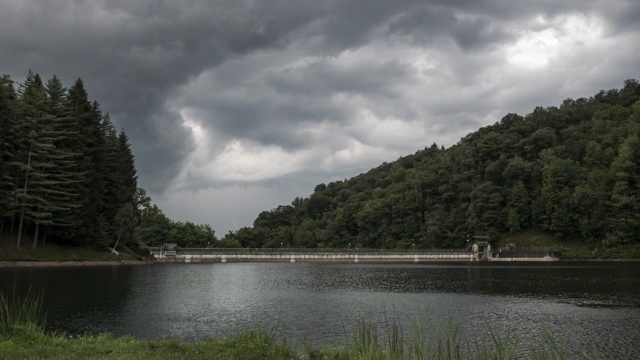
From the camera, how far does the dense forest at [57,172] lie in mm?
78000

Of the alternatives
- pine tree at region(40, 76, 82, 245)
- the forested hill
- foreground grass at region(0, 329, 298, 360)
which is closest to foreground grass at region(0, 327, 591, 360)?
foreground grass at region(0, 329, 298, 360)

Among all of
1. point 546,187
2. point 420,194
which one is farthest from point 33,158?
point 420,194

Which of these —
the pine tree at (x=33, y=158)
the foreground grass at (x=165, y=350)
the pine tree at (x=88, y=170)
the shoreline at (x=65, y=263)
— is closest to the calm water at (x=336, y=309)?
the foreground grass at (x=165, y=350)

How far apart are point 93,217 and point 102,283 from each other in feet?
142

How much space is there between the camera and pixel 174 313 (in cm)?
3453

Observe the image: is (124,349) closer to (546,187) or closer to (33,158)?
(33,158)

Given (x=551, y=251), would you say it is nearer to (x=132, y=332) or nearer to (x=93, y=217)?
(x=93, y=217)

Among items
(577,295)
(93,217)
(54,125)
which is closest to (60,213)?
(93,217)

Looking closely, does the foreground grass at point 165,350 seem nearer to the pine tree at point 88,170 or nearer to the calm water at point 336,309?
the calm water at point 336,309

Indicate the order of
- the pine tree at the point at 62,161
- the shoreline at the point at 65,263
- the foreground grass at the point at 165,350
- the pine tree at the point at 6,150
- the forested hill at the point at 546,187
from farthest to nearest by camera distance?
the forested hill at the point at 546,187
the pine tree at the point at 62,161
the pine tree at the point at 6,150
the shoreline at the point at 65,263
the foreground grass at the point at 165,350

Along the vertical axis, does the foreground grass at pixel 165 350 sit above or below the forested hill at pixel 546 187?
below

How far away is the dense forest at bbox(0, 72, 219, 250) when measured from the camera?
3071 inches

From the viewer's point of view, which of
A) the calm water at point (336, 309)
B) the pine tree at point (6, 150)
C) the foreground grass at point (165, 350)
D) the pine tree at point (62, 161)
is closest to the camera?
the foreground grass at point (165, 350)

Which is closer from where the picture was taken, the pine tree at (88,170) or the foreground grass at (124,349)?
the foreground grass at (124,349)
